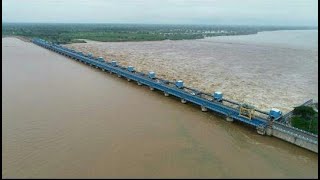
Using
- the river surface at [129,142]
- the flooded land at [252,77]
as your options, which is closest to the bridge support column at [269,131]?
the river surface at [129,142]

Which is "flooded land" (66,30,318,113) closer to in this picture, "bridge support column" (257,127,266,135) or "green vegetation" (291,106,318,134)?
"green vegetation" (291,106,318,134)

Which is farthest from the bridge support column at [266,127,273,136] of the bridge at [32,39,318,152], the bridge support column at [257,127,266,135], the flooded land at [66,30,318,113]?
the flooded land at [66,30,318,113]

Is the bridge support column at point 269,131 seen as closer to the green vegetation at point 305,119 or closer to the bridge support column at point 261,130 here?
the bridge support column at point 261,130

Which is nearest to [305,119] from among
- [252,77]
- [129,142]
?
[129,142]

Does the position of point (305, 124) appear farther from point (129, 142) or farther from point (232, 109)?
point (129, 142)

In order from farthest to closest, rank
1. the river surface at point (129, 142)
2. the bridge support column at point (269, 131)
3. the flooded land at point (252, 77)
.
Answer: the flooded land at point (252, 77)
the bridge support column at point (269, 131)
the river surface at point (129, 142)

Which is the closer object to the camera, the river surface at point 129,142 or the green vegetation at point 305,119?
the river surface at point 129,142
